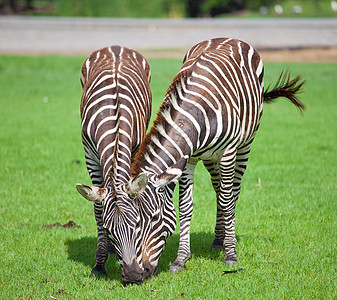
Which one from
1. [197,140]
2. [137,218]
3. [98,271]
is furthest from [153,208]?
[98,271]

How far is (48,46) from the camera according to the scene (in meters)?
34.0

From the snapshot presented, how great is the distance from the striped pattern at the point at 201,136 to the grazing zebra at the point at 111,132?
24 cm

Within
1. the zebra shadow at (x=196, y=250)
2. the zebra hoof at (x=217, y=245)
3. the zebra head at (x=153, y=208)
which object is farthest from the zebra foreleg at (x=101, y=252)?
the zebra hoof at (x=217, y=245)

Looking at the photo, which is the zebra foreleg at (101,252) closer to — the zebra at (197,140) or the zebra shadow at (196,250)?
the zebra shadow at (196,250)

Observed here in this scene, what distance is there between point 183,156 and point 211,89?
891mm

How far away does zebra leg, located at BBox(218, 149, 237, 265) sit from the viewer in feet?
18.4

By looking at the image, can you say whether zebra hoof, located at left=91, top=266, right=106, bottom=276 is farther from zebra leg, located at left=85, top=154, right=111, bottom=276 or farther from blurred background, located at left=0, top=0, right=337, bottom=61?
blurred background, located at left=0, top=0, right=337, bottom=61

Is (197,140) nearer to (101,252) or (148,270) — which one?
(148,270)

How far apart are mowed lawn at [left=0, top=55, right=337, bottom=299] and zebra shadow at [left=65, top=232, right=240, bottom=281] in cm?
1

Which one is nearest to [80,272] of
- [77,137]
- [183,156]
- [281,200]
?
[183,156]

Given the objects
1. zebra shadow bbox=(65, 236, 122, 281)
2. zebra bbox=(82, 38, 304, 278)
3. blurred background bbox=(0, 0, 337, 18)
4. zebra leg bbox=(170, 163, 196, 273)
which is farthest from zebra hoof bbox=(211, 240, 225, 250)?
blurred background bbox=(0, 0, 337, 18)

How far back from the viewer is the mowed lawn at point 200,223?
5242mm

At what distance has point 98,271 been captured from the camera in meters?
5.62

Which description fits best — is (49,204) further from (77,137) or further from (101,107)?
(77,137)
